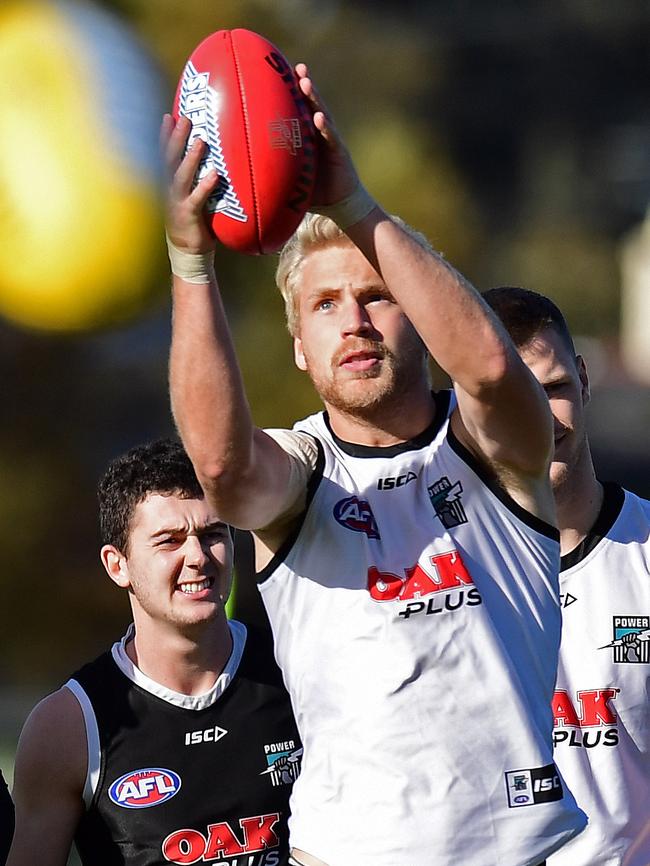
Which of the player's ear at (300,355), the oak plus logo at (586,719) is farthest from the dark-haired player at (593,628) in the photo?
the player's ear at (300,355)

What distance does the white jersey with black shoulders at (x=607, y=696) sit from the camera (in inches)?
174

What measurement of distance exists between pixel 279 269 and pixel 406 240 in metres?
0.68

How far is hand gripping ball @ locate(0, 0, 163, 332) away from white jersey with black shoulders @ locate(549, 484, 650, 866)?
213 inches

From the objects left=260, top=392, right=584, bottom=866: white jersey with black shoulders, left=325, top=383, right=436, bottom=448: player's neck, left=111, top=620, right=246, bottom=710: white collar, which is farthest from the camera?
left=111, top=620, right=246, bottom=710: white collar

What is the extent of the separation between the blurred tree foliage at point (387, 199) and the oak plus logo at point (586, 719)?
646 cm

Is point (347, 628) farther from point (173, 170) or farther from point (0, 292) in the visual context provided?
point (0, 292)

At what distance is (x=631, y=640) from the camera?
456cm

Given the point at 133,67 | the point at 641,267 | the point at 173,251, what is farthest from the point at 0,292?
the point at 641,267

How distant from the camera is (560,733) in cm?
449

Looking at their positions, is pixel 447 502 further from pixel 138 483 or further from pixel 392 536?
pixel 138 483

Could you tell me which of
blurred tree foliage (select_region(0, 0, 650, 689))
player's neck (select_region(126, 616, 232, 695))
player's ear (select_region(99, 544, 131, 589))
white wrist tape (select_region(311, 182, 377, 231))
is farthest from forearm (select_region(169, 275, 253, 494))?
blurred tree foliage (select_region(0, 0, 650, 689))

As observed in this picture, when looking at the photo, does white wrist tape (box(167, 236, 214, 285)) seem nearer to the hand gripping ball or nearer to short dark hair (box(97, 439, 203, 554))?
short dark hair (box(97, 439, 203, 554))

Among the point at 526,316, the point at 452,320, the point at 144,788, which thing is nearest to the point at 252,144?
the point at 452,320

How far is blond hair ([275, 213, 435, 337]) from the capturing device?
390 cm
